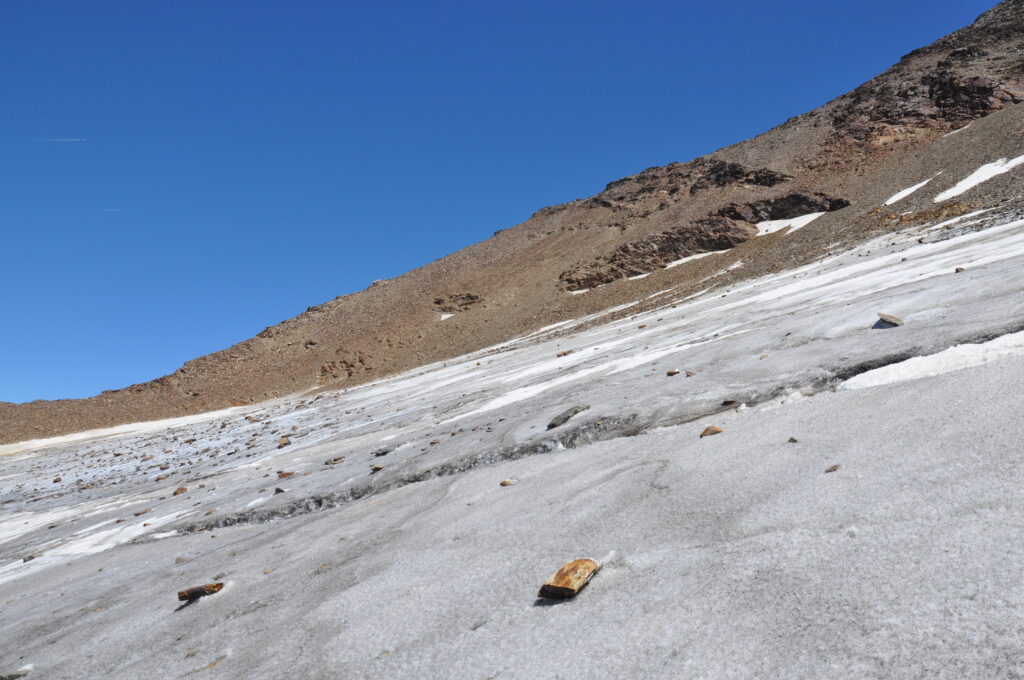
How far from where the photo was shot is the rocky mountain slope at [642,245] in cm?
3403

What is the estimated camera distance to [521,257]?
173 ft

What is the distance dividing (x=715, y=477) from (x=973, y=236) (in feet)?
35.6

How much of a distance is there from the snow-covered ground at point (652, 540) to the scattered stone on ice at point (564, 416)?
150 millimetres

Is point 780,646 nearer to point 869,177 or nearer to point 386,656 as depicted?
point 386,656

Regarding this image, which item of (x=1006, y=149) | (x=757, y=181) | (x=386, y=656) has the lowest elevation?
(x=386, y=656)

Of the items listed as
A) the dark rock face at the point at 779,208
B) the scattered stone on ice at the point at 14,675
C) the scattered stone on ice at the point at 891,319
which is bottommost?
the scattered stone on ice at the point at 14,675

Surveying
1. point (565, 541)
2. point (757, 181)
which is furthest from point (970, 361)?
point (757, 181)

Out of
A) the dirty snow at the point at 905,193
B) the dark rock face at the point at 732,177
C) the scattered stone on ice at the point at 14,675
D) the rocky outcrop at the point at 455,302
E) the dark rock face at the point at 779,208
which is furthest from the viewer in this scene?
the dark rock face at the point at 732,177

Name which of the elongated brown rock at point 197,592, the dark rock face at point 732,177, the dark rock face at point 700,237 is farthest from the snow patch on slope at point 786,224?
the elongated brown rock at point 197,592

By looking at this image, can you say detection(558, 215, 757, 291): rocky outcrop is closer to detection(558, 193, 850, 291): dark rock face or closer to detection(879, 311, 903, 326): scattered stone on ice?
detection(558, 193, 850, 291): dark rock face

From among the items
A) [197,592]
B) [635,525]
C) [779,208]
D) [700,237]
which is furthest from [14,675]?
[779,208]

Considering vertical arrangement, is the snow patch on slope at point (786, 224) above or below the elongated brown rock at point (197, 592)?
above

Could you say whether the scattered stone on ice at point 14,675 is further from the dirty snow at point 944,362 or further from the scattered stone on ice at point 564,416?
the dirty snow at point 944,362

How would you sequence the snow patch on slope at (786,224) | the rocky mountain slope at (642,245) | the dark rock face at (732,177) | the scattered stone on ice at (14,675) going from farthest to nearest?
the dark rock face at (732,177) → the snow patch on slope at (786,224) → the rocky mountain slope at (642,245) → the scattered stone on ice at (14,675)
